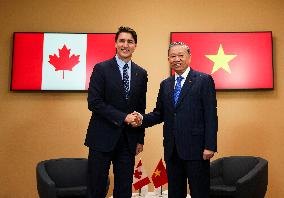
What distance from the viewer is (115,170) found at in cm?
245

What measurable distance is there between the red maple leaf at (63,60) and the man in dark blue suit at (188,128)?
2026 mm

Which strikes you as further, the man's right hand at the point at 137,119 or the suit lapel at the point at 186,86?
the suit lapel at the point at 186,86

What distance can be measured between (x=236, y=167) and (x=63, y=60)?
2722mm

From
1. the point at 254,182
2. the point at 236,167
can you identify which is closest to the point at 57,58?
the point at 236,167

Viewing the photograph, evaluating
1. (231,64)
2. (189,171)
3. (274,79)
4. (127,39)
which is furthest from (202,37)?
(189,171)

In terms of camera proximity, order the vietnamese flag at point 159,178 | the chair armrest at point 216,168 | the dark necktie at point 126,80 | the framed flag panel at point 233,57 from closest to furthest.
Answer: the dark necktie at point 126,80
the vietnamese flag at point 159,178
the chair armrest at point 216,168
the framed flag panel at point 233,57

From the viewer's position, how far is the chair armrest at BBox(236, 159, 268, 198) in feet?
10.8

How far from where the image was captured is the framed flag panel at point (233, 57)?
4.25m

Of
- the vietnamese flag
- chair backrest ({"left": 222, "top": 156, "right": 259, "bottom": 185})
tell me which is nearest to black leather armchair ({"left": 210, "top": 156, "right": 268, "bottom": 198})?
chair backrest ({"left": 222, "top": 156, "right": 259, "bottom": 185})

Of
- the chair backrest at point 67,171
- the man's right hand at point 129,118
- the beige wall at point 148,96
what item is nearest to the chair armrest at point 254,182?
the beige wall at point 148,96

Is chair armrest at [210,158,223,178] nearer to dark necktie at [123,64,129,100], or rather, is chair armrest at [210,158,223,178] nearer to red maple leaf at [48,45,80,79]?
dark necktie at [123,64,129,100]

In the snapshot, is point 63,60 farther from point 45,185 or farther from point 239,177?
point 239,177

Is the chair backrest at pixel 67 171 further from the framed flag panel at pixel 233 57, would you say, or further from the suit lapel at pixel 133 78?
the framed flag panel at pixel 233 57

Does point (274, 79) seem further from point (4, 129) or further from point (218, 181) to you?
point (4, 129)
